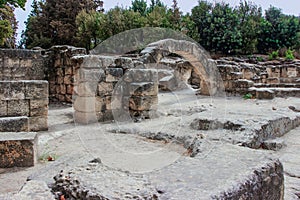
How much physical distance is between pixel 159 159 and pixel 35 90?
2499 mm

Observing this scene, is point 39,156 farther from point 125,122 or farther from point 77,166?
point 125,122

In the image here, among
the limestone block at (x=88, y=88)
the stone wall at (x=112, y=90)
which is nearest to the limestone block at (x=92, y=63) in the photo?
the stone wall at (x=112, y=90)

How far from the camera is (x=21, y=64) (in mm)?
7906

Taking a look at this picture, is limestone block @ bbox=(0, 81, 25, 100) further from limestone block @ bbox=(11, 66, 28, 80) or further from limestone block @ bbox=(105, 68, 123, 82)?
limestone block @ bbox=(11, 66, 28, 80)

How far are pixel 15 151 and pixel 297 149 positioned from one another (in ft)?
12.1

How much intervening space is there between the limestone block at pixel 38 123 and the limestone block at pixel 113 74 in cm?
154

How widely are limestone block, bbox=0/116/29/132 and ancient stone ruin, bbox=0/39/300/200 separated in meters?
0.01

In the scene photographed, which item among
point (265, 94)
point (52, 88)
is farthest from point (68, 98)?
point (265, 94)

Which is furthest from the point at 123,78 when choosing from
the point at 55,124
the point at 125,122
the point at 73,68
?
the point at 73,68

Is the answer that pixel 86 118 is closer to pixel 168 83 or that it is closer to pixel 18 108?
pixel 18 108

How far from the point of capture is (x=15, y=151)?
2.98 m

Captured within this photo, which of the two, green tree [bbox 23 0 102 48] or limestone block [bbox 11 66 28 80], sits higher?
green tree [bbox 23 0 102 48]

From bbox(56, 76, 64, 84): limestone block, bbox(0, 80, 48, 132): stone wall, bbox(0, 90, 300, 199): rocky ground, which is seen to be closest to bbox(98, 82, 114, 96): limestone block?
bbox(0, 90, 300, 199): rocky ground

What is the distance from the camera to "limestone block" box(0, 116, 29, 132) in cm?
370
